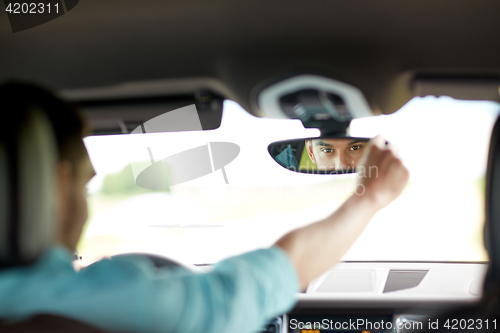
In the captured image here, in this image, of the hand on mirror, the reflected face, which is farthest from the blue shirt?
the reflected face

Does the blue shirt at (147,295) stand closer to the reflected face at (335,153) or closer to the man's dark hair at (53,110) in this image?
the man's dark hair at (53,110)

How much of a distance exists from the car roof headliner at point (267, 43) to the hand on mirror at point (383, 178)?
41cm

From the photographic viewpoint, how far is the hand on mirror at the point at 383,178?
114 cm

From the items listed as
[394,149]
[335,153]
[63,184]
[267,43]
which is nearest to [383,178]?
[394,149]

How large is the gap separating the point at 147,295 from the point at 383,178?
726 mm

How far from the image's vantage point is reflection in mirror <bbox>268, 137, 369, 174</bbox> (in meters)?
2.20

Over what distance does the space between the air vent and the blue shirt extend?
7.39 ft

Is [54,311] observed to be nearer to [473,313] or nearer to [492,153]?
[473,313]

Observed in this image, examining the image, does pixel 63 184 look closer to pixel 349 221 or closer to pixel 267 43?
pixel 349 221

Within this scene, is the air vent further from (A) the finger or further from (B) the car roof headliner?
(A) the finger

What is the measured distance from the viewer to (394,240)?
11.9ft

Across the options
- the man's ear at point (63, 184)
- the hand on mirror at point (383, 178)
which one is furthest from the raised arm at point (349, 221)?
the man's ear at point (63, 184)

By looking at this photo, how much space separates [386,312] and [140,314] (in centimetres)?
247

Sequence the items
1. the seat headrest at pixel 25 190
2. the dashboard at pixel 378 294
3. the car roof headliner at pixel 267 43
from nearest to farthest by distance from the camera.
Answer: the seat headrest at pixel 25 190
the car roof headliner at pixel 267 43
the dashboard at pixel 378 294
